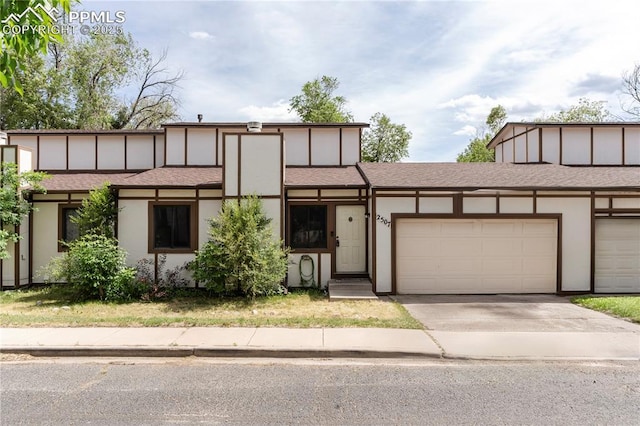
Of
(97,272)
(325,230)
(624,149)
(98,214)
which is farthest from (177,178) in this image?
(624,149)

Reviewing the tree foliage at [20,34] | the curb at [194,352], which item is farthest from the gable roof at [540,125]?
the tree foliage at [20,34]

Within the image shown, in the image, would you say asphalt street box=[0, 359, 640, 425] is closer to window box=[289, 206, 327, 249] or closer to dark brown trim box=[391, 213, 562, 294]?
dark brown trim box=[391, 213, 562, 294]

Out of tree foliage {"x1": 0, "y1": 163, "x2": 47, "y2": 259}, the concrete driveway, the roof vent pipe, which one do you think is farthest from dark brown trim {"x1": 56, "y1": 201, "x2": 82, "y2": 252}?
the concrete driveway

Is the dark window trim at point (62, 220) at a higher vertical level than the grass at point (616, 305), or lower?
higher

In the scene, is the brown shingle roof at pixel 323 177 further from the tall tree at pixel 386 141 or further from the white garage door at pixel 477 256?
the tall tree at pixel 386 141

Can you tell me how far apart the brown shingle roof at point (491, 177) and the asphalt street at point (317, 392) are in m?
6.18

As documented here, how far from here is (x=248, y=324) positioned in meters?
7.81

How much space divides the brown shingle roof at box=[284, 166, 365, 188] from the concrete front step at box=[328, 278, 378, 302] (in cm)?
→ 302

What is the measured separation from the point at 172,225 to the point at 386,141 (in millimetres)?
27646

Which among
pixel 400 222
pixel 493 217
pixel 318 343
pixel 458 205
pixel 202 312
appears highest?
pixel 458 205

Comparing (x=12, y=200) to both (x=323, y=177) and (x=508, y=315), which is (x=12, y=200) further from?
(x=508, y=315)

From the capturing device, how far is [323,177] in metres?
13.0

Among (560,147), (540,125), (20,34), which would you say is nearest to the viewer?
(20,34)

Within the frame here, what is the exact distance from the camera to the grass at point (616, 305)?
8.48m
